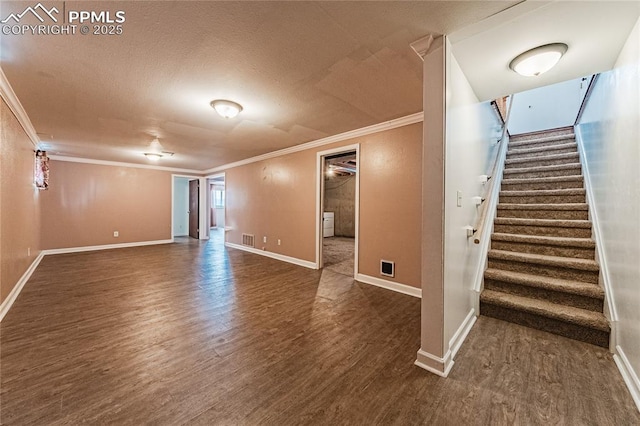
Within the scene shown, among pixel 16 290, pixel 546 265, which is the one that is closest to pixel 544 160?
pixel 546 265

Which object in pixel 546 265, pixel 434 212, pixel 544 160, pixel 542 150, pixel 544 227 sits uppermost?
pixel 542 150

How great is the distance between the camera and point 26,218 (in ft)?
11.8

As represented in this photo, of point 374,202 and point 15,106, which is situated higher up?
point 15,106

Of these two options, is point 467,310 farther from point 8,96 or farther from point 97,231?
point 97,231

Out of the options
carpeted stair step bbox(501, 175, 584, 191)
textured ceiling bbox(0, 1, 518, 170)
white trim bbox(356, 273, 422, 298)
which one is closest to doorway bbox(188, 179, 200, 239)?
textured ceiling bbox(0, 1, 518, 170)

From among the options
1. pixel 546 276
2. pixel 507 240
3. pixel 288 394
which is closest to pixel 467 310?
pixel 546 276

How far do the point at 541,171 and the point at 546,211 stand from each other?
89cm

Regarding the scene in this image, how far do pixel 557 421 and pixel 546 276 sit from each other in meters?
1.71

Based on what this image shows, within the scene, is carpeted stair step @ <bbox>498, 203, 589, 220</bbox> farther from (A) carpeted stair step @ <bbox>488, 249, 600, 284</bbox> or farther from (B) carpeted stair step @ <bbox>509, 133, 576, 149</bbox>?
(B) carpeted stair step @ <bbox>509, 133, 576, 149</bbox>

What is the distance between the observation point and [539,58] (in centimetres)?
176

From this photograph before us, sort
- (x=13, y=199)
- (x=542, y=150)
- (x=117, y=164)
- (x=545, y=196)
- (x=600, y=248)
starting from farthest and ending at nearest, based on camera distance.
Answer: (x=117, y=164)
(x=542, y=150)
(x=545, y=196)
(x=13, y=199)
(x=600, y=248)

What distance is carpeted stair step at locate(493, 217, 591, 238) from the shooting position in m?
2.73

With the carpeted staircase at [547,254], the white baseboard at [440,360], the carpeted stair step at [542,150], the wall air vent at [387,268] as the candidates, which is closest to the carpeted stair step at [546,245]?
the carpeted staircase at [547,254]

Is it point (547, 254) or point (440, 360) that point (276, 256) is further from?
point (547, 254)
